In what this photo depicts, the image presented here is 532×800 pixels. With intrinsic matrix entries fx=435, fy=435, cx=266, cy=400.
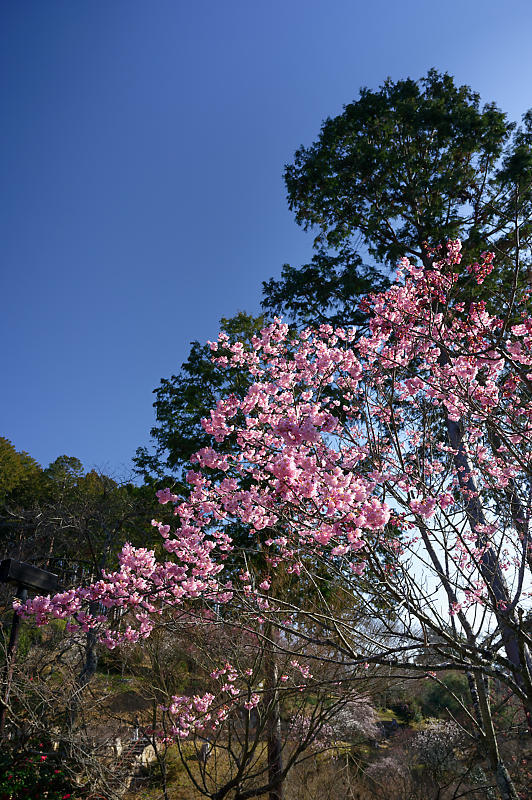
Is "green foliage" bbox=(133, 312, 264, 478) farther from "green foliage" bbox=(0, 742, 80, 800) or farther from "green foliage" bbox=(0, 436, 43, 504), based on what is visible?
"green foliage" bbox=(0, 436, 43, 504)

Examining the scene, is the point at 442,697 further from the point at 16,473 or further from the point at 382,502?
the point at 16,473

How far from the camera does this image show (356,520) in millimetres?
2752

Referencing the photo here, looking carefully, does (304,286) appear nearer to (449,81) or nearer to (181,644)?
(449,81)

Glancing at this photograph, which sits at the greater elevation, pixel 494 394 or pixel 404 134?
pixel 404 134

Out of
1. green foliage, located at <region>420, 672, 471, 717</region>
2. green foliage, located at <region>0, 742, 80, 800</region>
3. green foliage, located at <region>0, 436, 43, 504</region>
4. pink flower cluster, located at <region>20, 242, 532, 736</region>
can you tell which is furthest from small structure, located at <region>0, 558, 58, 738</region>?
green foliage, located at <region>0, 436, 43, 504</region>

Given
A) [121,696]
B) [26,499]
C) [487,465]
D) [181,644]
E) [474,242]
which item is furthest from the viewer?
[26,499]

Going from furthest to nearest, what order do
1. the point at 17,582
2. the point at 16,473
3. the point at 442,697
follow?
the point at 16,473 < the point at 442,697 < the point at 17,582

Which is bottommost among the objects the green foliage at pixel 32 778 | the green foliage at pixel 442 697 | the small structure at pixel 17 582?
the green foliage at pixel 442 697

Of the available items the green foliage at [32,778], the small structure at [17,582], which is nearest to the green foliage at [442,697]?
the green foliage at [32,778]

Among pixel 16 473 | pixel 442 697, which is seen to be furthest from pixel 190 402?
pixel 16 473

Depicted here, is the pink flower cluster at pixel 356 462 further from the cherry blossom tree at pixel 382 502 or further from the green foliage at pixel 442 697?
the green foliage at pixel 442 697

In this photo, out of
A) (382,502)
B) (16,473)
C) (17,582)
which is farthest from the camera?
(16,473)

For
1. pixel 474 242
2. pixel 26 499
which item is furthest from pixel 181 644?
pixel 26 499

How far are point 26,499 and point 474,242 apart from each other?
24502 millimetres
